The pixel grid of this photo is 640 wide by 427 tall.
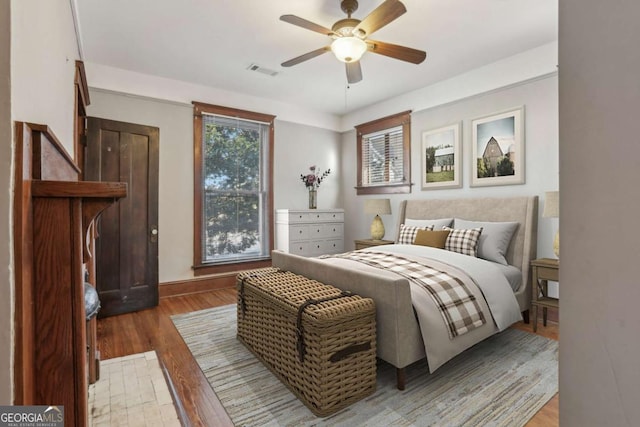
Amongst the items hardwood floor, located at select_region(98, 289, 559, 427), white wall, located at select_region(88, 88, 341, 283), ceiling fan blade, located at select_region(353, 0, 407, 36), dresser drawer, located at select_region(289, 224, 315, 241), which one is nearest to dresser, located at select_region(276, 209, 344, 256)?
dresser drawer, located at select_region(289, 224, 315, 241)

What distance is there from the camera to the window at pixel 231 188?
4.27m

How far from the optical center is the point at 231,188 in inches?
179

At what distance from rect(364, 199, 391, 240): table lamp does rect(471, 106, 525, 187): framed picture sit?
1.24 m

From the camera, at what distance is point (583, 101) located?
1.73 ft

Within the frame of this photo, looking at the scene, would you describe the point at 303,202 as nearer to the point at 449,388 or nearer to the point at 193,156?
the point at 193,156

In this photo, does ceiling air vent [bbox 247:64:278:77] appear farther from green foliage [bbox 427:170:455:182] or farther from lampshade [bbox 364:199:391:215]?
green foliage [bbox 427:170:455:182]

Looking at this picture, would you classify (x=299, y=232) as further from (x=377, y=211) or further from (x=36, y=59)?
(x=36, y=59)

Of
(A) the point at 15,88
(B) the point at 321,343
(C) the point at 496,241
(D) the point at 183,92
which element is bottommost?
(B) the point at 321,343

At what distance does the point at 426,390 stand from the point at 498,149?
9.20 ft

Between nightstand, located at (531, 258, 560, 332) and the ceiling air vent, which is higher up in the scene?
the ceiling air vent

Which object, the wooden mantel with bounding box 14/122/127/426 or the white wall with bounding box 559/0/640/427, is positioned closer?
the white wall with bounding box 559/0/640/427

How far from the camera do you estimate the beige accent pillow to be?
3.37m
